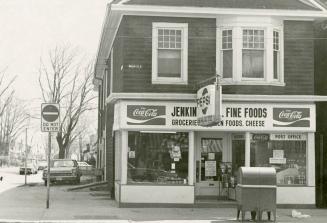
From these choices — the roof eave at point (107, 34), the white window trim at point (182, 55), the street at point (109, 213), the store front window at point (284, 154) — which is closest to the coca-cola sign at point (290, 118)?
the store front window at point (284, 154)

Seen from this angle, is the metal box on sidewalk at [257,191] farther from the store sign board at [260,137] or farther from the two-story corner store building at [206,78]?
the store sign board at [260,137]

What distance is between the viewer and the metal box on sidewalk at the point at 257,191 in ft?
47.5

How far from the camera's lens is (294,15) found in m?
18.8

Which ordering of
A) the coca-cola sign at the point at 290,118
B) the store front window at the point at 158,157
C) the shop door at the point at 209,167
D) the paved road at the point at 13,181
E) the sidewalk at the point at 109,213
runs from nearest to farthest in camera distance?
the sidewalk at the point at 109,213
the store front window at the point at 158,157
the coca-cola sign at the point at 290,118
the shop door at the point at 209,167
the paved road at the point at 13,181

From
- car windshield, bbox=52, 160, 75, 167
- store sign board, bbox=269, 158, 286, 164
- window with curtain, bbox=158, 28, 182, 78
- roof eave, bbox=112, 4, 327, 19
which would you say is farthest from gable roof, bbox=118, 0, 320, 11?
car windshield, bbox=52, 160, 75, 167

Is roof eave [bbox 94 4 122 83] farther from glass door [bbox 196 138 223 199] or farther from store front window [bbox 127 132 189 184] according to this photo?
glass door [bbox 196 138 223 199]

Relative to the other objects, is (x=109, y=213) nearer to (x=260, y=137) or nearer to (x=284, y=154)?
(x=260, y=137)

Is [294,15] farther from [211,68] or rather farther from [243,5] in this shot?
[211,68]

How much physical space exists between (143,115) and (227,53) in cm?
343

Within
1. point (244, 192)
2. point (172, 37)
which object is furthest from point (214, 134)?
point (244, 192)

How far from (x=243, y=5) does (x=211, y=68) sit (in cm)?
234

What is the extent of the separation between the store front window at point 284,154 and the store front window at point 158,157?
235cm

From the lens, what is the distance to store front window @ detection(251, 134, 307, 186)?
62.0 feet

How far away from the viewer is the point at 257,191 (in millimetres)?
14531
